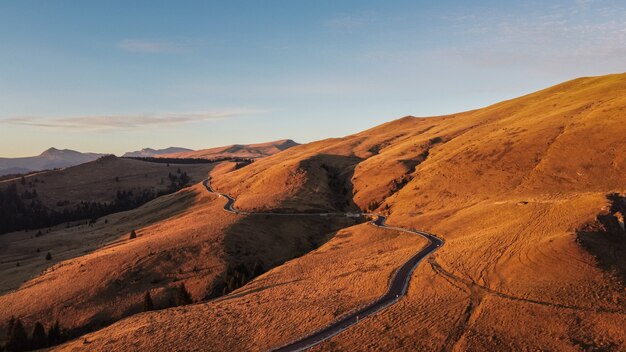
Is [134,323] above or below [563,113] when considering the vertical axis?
below

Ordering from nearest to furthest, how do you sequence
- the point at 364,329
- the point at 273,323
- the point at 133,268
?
the point at 364,329 < the point at 273,323 < the point at 133,268

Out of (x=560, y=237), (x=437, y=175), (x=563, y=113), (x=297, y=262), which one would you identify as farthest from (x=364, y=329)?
(x=563, y=113)

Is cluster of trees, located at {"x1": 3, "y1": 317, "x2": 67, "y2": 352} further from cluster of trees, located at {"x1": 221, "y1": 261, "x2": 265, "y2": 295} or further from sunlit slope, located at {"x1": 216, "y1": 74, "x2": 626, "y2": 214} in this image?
sunlit slope, located at {"x1": 216, "y1": 74, "x2": 626, "y2": 214}

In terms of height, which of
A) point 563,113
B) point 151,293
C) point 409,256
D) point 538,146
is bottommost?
point 151,293

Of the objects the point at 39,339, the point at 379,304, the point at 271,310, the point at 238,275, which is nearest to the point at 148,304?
the point at 39,339

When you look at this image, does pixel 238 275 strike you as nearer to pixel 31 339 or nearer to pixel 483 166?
pixel 31 339

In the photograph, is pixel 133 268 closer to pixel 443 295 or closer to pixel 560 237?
pixel 443 295
